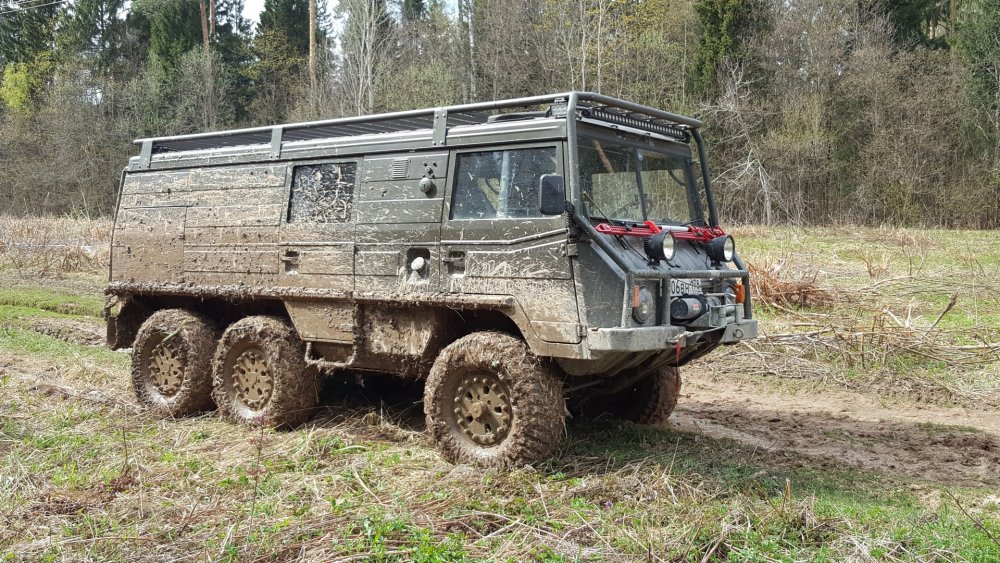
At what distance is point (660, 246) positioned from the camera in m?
6.50

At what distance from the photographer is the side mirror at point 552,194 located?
242 inches

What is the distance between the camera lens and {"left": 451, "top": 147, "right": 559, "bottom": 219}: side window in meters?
6.55

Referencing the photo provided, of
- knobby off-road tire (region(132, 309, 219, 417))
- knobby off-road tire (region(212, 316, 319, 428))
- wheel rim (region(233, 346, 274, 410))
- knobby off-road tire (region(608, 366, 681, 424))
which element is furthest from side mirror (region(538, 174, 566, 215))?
knobby off-road tire (region(132, 309, 219, 417))

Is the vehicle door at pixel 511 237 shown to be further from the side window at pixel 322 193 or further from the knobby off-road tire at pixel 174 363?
the knobby off-road tire at pixel 174 363

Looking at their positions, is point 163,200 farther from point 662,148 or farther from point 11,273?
point 11,273

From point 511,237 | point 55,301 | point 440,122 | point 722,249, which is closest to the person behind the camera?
point 511,237

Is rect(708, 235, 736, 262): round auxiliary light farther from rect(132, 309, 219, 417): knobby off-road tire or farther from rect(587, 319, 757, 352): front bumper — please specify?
rect(132, 309, 219, 417): knobby off-road tire

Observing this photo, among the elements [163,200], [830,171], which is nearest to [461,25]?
[830,171]

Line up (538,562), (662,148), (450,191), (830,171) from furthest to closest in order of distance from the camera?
(830,171) < (662,148) < (450,191) < (538,562)

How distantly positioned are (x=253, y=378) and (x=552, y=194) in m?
3.75

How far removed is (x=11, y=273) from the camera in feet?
71.2

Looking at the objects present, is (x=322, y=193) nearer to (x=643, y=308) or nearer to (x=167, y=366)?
(x=167, y=366)

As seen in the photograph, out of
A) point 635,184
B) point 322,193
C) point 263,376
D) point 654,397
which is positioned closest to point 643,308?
point 635,184

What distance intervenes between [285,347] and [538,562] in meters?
3.89
